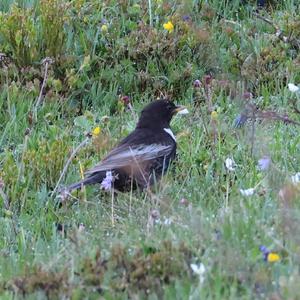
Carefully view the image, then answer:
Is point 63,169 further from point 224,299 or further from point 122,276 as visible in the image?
point 224,299

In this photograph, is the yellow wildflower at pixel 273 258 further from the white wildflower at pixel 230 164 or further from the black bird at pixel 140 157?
the white wildflower at pixel 230 164

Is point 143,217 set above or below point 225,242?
below

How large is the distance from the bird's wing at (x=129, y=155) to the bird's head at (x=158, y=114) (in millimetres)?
368

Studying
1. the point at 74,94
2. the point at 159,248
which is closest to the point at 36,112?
the point at 74,94

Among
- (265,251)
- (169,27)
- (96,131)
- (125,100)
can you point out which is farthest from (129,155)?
(265,251)

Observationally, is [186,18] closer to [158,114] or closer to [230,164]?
[158,114]

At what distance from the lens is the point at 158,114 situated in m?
7.28

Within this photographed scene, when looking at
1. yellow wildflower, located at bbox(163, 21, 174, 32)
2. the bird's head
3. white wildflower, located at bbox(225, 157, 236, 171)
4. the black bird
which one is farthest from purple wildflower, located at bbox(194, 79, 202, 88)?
white wildflower, located at bbox(225, 157, 236, 171)

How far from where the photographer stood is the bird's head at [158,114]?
7.24 metres

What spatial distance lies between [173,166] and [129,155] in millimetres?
376

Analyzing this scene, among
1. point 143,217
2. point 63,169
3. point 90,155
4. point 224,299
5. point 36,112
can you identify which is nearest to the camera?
point 224,299

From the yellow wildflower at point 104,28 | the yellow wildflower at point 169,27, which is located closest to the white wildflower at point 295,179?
the yellow wildflower at point 169,27

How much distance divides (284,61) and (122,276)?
170 inches

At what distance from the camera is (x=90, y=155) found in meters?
7.19
